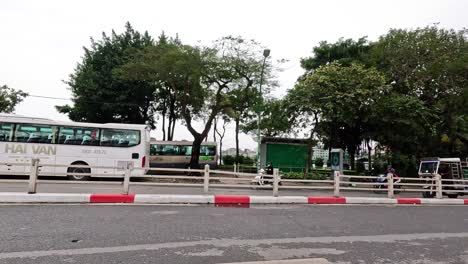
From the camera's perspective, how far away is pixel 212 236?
555 centimetres

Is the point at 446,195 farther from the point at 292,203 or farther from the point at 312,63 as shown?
the point at 312,63

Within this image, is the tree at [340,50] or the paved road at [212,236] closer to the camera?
the paved road at [212,236]

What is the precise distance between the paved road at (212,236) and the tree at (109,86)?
78.5 ft

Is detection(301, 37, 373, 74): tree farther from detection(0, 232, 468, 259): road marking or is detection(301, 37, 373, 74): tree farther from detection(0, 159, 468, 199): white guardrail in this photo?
detection(0, 232, 468, 259): road marking

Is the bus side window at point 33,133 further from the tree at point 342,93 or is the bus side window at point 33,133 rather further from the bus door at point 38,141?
the tree at point 342,93

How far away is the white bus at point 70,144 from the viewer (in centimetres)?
1548

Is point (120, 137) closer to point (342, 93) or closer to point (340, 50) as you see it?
point (342, 93)

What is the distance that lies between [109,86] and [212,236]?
27015 millimetres

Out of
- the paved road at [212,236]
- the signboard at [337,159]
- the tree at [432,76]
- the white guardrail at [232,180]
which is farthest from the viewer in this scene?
the tree at [432,76]

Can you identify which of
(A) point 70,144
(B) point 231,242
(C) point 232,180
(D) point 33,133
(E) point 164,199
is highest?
A: (D) point 33,133

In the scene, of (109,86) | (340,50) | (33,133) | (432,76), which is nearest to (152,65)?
(109,86)

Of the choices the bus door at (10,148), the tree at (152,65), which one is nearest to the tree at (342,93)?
the tree at (152,65)

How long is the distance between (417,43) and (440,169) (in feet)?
31.2

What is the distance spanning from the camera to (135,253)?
446 centimetres
